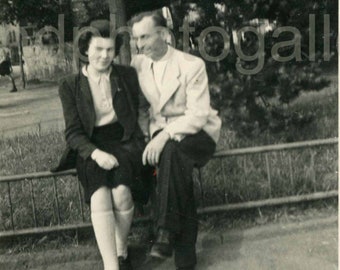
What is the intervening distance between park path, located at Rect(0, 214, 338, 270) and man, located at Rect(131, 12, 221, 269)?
0.31 m

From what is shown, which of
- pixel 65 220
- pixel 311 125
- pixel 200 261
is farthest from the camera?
pixel 311 125

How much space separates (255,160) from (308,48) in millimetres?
791

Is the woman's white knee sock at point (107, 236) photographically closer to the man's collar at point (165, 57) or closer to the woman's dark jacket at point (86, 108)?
the woman's dark jacket at point (86, 108)

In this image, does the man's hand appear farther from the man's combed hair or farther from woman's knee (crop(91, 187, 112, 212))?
the man's combed hair

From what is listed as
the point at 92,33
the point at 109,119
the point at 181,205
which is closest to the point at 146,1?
the point at 92,33

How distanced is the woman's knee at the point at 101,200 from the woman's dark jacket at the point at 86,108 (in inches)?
7.2

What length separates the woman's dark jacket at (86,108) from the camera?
2.64 m

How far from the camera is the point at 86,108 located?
267 cm

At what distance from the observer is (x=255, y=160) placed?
3.56m

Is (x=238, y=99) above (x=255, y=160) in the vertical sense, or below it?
above

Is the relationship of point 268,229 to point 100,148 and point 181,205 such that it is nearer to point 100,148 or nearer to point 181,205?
point 181,205

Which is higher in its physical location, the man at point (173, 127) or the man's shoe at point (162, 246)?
the man at point (173, 127)

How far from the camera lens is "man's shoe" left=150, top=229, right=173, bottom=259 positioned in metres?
2.52

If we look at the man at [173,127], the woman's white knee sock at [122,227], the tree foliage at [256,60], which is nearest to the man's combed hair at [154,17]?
the man at [173,127]
